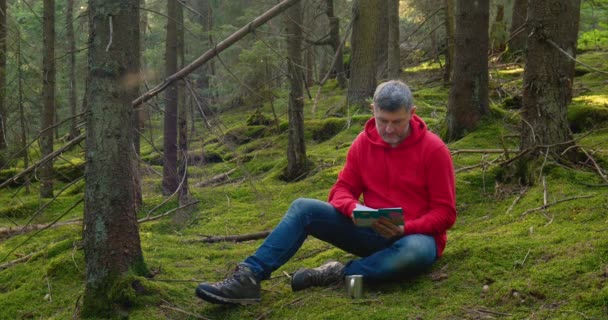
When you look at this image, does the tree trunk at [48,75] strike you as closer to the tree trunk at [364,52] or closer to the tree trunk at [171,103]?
the tree trunk at [171,103]

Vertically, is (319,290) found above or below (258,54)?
below

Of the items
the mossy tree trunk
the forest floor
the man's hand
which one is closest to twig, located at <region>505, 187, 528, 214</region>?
the forest floor

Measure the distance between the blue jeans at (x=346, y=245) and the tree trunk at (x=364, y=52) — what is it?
25.5 feet

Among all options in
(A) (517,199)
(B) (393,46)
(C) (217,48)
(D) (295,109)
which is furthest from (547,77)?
(B) (393,46)

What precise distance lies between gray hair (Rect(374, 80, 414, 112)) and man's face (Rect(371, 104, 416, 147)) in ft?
0.09

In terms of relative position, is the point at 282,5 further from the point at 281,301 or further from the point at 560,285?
the point at 560,285

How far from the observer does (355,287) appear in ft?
14.2

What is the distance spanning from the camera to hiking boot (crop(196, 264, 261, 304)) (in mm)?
4270

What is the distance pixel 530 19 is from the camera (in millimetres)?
5688

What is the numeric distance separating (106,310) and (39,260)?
184cm

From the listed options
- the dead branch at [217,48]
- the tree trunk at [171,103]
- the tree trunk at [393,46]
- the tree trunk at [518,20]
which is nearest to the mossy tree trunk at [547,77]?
the dead branch at [217,48]

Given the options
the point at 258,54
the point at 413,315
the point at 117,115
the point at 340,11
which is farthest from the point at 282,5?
the point at 340,11

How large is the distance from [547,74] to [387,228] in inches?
89.2

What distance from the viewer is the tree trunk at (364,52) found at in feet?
40.6
